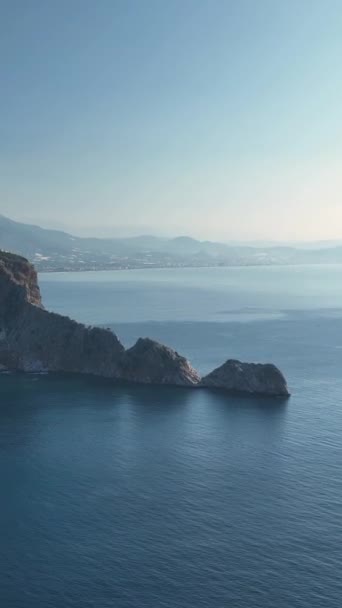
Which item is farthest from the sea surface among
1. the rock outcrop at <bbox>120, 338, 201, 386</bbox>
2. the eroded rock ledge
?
the eroded rock ledge

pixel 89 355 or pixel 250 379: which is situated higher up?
pixel 89 355

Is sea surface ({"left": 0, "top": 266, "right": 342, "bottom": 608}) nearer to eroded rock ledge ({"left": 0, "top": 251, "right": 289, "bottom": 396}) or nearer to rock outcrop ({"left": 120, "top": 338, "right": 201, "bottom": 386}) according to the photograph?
rock outcrop ({"left": 120, "top": 338, "right": 201, "bottom": 386})

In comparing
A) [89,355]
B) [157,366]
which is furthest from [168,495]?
[89,355]

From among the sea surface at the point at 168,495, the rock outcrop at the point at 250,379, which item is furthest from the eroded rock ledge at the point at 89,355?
the sea surface at the point at 168,495

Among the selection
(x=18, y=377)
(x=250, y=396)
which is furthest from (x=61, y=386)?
(x=250, y=396)

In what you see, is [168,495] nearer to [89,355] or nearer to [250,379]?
[250,379]

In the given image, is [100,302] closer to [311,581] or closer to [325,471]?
[325,471]

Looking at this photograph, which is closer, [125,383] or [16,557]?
[16,557]
